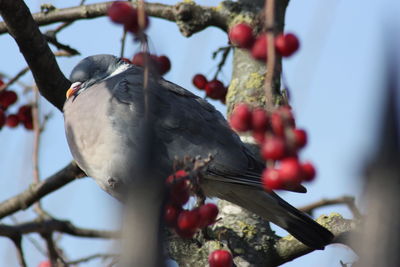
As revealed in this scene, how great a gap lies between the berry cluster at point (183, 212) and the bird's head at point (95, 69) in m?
1.95

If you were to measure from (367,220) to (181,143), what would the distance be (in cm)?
259

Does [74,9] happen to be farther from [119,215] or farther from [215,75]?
[119,215]

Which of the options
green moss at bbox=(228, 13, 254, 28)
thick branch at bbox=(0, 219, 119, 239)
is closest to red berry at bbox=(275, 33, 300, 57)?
thick branch at bbox=(0, 219, 119, 239)

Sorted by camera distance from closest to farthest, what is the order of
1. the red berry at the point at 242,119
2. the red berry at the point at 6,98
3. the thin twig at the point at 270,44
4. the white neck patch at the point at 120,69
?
the thin twig at the point at 270,44 → the red berry at the point at 242,119 → the red berry at the point at 6,98 → the white neck patch at the point at 120,69

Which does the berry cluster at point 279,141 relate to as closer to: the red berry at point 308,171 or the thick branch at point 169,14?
the red berry at point 308,171

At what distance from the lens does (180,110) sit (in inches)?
136

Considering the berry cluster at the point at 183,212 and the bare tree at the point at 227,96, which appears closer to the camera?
the berry cluster at the point at 183,212

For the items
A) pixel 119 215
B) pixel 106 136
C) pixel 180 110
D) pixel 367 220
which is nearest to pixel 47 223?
pixel 119 215

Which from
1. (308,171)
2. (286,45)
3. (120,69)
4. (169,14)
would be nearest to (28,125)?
(120,69)

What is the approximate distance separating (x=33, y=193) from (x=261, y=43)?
217cm

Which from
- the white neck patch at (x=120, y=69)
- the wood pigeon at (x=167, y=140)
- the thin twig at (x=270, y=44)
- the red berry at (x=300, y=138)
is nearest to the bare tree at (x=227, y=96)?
the wood pigeon at (x=167, y=140)

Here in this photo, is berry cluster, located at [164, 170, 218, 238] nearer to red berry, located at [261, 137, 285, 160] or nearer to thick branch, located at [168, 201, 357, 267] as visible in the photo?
red berry, located at [261, 137, 285, 160]

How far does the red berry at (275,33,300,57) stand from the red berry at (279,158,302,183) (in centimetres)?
34

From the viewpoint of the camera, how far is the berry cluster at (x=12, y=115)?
3740 mm
